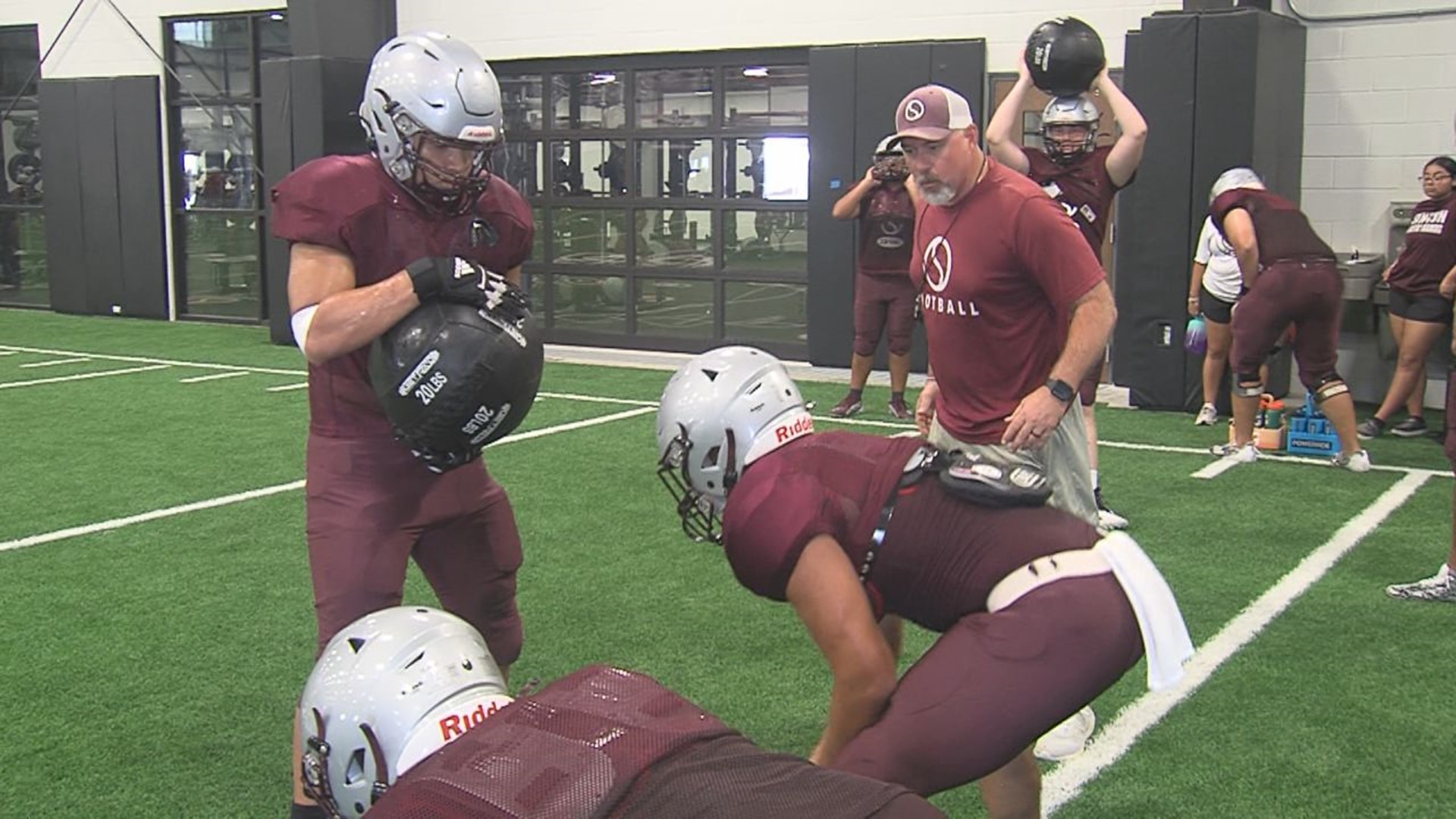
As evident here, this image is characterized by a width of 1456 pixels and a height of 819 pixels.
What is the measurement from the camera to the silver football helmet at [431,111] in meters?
3.40

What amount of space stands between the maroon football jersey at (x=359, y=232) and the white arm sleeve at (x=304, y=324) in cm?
10

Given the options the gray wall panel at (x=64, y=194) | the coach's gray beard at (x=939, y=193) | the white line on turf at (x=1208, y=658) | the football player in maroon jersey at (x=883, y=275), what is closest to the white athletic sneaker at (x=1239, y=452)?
the white line on turf at (x=1208, y=658)

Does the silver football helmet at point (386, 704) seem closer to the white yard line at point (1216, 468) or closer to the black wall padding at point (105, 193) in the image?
the white yard line at point (1216, 468)

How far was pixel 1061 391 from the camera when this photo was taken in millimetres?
4078

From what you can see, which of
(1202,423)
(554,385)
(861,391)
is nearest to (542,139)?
(554,385)

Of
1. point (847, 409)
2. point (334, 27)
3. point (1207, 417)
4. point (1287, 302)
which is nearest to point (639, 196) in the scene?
point (334, 27)

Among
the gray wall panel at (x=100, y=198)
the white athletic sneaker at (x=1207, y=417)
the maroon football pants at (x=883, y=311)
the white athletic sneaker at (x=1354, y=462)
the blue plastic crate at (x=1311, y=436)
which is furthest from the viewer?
the gray wall panel at (x=100, y=198)

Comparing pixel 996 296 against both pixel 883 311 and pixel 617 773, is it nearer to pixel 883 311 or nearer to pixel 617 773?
pixel 617 773

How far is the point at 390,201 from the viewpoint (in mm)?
3576

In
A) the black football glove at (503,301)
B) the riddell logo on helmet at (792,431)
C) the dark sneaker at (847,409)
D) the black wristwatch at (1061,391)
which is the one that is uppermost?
the black football glove at (503,301)

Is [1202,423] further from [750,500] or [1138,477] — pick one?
[750,500]

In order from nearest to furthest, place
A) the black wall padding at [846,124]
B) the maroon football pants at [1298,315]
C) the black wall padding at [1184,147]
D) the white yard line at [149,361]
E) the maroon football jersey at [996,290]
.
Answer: the maroon football jersey at [996,290]
the maroon football pants at [1298,315]
the black wall padding at [1184,147]
the black wall padding at [846,124]
the white yard line at [149,361]

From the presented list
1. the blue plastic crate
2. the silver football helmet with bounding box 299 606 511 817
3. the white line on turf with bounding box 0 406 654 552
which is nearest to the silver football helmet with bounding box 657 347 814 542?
the silver football helmet with bounding box 299 606 511 817

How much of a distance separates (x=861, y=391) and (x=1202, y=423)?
2355 millimetres
